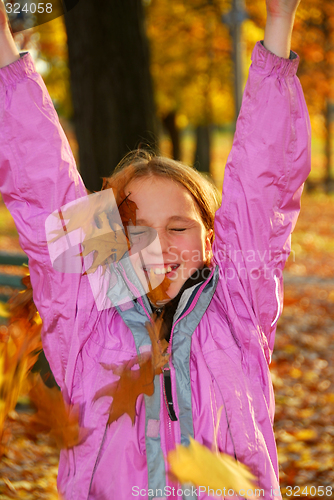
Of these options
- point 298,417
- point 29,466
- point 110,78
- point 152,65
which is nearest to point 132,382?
point 29,466

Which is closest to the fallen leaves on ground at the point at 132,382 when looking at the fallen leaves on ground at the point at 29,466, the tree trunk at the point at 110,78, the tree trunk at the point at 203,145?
the fallen leaves on ground at the point at 29,466

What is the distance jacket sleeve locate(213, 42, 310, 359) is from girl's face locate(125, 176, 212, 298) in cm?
16

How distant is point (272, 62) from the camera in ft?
5.28

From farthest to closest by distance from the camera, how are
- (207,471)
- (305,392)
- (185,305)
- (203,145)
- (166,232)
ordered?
(203,145) → (305,392) → (166,232) → (185,305) → (207,471)

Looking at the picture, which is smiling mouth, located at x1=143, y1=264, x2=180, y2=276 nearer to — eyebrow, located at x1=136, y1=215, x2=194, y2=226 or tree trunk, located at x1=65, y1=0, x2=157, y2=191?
eyebrow, located at x1=136, y1=215, x2=194, y2=226

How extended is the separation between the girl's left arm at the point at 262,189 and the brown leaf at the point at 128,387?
351 mm

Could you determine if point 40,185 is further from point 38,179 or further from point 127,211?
point 127,211

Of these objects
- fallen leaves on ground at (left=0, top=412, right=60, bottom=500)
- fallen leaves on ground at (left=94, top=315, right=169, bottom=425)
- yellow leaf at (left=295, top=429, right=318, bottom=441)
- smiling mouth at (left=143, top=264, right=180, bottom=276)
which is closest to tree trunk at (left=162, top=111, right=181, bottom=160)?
yellow leaf at (left=295, top=429, right=318, bottom=441)

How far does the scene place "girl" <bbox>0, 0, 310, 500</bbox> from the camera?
164 centimetres

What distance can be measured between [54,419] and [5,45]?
1.20 metres

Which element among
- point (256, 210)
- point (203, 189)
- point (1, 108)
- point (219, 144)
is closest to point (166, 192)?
point (203, 189)

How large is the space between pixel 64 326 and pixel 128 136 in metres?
2.18

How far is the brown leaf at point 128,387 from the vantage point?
170 centimetres

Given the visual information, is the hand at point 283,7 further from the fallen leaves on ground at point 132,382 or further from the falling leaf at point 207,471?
the falling leaf at point 207,471
